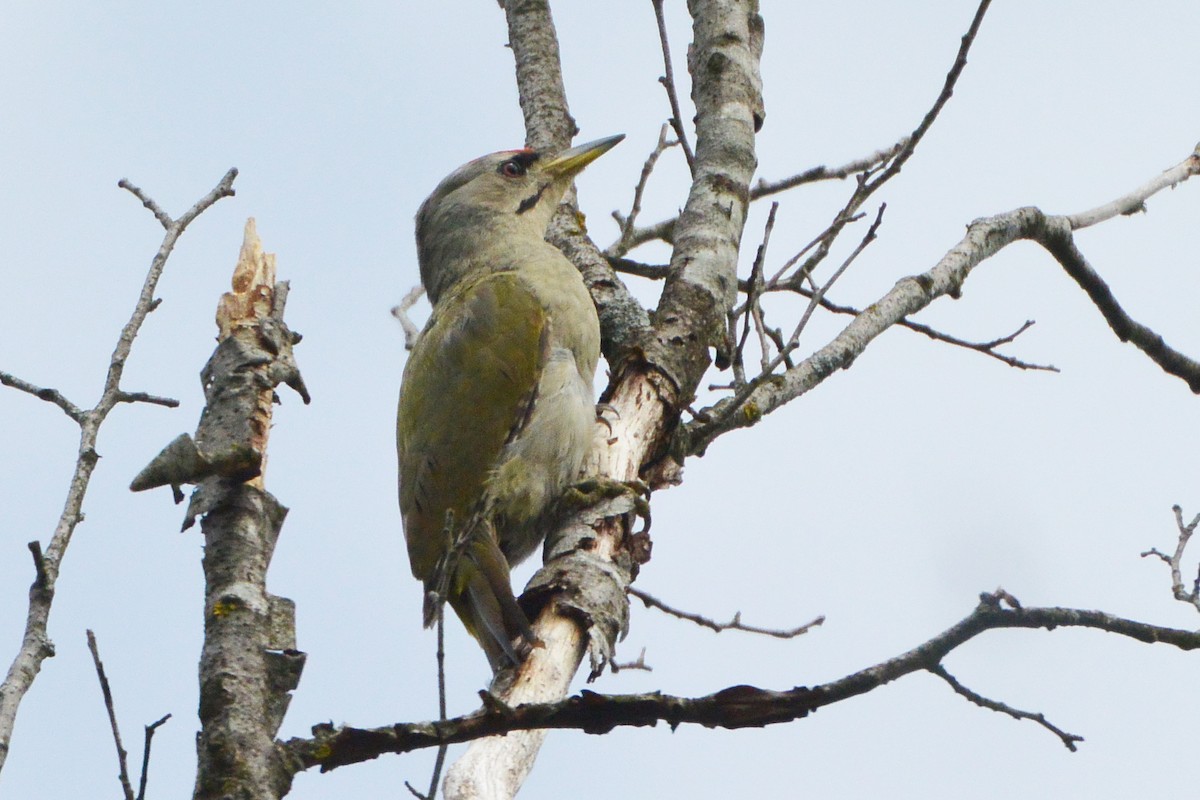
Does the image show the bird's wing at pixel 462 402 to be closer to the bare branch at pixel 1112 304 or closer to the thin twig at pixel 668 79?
the thin twig at pixel 668 79

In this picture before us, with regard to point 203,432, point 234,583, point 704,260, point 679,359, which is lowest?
point 234,583

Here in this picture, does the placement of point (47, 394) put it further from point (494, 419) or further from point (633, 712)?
point (494, 419)

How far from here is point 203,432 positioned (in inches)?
108

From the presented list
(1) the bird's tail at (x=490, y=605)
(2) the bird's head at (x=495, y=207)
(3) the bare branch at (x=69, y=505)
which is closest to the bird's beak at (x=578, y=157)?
(2) the bird's head at (x=495, y=207)

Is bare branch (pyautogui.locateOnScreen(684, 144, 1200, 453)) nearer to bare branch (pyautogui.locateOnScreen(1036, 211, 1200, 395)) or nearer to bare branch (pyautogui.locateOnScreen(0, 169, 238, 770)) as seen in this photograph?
bare branch (pyautogui.locateOnScreen(1036, 211, 1200, 395))

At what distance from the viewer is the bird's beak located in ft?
18.6

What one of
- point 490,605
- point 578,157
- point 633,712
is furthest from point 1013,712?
point 578,157

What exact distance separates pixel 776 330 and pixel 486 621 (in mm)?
1355

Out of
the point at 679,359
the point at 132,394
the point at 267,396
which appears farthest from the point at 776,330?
the point at 132,394

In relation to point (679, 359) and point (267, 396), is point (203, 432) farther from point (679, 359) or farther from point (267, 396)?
point (679, 359)

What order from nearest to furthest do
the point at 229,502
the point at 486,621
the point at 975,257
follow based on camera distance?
the point at 229,502 → the point at 486,621 → the point at 975,257

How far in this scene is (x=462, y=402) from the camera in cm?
466

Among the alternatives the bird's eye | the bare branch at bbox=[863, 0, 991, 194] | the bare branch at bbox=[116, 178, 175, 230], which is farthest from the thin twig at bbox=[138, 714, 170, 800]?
the bird's eye

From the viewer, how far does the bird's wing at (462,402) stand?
4.49 m
